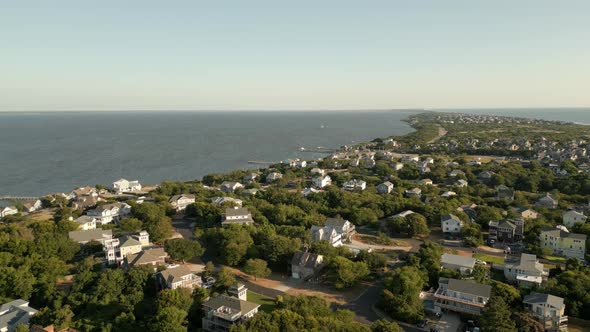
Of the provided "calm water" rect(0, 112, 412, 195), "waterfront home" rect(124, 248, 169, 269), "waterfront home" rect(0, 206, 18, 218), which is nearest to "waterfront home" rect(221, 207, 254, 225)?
"waterfront home" rect(124, 248, 169, 269)

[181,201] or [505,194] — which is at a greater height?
[505,194]

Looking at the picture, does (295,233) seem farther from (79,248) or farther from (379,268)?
(79,248)

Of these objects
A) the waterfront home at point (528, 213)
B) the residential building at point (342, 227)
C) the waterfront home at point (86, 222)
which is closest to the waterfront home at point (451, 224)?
the waterfront home at point (528, 213)

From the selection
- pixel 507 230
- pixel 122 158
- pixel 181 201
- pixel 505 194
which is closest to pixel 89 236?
pixel 181 201

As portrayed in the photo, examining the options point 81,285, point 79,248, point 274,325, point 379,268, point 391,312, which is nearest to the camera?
point 274,325

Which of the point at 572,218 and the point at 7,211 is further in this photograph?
the point at 7,211

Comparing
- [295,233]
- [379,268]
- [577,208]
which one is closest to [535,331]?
[379,268]

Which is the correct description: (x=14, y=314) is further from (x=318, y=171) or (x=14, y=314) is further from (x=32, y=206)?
(x=318, y=171)
